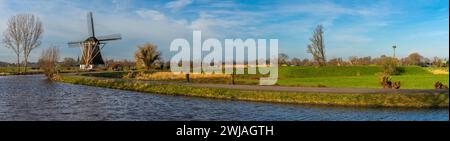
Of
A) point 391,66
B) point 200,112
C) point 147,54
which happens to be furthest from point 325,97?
point 147,54

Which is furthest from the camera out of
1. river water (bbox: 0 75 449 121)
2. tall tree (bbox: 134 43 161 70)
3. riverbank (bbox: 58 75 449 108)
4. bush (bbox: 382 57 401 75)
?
tall tree (bbox: 134 43 161 70)

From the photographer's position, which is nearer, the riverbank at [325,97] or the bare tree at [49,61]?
the riverbank at [325,97]

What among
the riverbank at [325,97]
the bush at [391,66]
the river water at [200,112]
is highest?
the bush at [391,66]

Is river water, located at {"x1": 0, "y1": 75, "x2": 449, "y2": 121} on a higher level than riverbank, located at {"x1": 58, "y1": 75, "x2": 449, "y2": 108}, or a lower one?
lower

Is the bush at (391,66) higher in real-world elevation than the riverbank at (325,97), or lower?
higher

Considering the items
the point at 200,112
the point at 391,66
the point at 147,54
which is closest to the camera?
the point at 200,112

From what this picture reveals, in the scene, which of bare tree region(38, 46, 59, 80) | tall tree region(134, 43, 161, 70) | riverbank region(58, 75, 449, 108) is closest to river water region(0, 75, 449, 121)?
riverbank region(58, 75, 449, 108)

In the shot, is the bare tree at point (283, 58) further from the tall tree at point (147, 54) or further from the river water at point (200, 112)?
the river water at point (200, 112)

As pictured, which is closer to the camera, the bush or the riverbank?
the riverbank

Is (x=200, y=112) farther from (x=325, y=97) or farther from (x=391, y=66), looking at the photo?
(x=391, y=66)

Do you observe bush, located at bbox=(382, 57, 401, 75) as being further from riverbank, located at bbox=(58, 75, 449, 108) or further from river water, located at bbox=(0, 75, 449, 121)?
river water, located at bbox=(0, 75, 449, 121)

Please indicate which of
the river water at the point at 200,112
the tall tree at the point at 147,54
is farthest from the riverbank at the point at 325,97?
the tall tree at the point at 147,54
